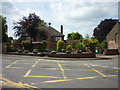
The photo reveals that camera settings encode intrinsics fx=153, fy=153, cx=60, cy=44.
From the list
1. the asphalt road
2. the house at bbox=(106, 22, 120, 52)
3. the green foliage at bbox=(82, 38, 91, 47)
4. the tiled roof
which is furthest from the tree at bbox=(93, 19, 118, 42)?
the asphalt road

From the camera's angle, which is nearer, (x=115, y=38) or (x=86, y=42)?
(x=86, y=42)

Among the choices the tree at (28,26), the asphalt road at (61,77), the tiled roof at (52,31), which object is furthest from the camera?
the tiled roof at (52,31)

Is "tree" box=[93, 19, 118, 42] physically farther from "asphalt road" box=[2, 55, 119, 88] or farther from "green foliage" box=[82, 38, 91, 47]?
"asphalt road" box=[2, 55, 119, 88]

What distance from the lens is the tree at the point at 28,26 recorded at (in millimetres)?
35469

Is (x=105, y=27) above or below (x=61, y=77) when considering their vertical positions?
above

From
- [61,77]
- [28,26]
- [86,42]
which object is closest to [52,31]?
[28,26]

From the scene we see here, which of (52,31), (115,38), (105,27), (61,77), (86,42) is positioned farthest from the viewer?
(105,27)

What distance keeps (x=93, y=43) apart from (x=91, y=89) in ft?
80.6

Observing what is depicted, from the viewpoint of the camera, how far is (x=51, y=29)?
53250 millimetres

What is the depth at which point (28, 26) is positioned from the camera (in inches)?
1373

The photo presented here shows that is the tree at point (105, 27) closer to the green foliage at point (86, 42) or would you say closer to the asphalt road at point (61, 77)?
the green foliage at point (86, 42)

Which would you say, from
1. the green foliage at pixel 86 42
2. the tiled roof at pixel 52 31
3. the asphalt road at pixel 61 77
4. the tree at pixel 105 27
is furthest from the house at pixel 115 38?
the asphalt road at pixel 61 77

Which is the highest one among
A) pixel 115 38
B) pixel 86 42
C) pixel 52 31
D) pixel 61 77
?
pixel 52 31

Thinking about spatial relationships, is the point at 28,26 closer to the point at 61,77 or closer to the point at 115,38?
Answer: the point at 115,38
